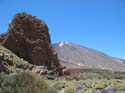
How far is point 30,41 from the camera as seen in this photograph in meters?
52.2

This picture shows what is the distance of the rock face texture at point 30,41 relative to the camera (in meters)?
51.9

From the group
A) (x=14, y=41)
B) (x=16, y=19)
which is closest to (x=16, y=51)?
(x=14, y=41)

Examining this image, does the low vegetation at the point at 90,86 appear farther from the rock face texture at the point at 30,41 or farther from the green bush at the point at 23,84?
the rock face texture at the point at 30,41

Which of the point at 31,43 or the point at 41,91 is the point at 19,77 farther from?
the point at 31,43

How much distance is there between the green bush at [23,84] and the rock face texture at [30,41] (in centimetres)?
3676

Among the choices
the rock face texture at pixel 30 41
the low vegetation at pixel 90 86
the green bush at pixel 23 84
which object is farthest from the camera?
the rock face texture at pixel 30 41

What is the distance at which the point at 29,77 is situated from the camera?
13781mm

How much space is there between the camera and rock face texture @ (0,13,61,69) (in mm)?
51938

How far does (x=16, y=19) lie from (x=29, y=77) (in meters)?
40.7

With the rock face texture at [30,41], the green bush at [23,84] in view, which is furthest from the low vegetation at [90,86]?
the rock face texture at [30,41]

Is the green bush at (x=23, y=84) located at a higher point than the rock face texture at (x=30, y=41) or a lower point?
lower

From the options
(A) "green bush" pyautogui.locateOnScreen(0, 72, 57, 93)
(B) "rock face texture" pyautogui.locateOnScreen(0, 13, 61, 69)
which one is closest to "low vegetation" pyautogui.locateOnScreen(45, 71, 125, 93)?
(A) "green bush" pyautogui.locateOnScreen(0, 72, 57, 93)

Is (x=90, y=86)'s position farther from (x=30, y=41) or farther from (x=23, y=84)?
(x=30, y=41)

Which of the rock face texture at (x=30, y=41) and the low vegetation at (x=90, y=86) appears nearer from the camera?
the low vegetation at (x=90, y=86)
